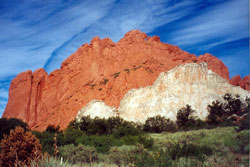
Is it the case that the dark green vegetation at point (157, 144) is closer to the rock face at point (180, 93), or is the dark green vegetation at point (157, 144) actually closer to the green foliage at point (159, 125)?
the green foliage at point (159, 125)

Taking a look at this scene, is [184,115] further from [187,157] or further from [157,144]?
[187,157]

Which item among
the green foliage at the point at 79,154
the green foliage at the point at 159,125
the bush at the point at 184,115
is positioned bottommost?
the green foliage at the point at 79,154

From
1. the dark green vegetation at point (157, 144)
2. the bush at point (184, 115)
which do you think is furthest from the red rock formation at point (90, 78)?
the dark green vegetation at point (157, 144)

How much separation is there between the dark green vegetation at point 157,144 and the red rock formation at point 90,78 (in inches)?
979

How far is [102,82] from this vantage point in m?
60.4

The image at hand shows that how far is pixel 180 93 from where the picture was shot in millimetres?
39812

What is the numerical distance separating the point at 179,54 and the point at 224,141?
70.0 meters

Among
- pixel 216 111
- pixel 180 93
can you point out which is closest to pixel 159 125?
pixel 216 111

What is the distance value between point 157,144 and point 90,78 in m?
53.0

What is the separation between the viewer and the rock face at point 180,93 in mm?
37688

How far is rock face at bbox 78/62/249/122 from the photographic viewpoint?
3769cm

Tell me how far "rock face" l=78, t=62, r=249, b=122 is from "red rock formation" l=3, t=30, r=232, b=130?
11.8m

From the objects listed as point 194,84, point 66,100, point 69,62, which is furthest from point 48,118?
point 194,84

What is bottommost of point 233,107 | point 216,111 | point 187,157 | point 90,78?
point 187,157
